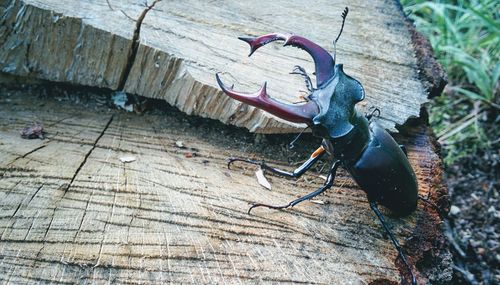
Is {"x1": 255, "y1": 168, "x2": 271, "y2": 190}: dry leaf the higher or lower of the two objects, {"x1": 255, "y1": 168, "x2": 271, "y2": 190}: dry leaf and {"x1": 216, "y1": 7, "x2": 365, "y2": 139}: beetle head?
the lower

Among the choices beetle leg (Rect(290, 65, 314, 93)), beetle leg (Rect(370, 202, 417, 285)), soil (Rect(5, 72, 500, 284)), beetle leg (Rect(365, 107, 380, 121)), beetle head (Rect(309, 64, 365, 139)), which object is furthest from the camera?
soil (Rect(5, 72, 500, 284))

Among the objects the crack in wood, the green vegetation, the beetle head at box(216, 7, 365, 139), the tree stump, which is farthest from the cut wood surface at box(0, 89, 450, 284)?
the green vegetation

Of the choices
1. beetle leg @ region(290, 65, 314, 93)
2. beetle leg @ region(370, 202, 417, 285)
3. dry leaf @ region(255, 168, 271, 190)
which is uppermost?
beetle leg @ region(290, 65, 314, 93)

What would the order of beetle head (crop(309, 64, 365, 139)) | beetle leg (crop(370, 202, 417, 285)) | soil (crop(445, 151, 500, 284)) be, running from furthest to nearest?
soil (crop(445, 151, 500, 284)) < beetle head (crop(309, 64, 365, 139)) < beetle leg (crop(370, 202, 417, 285))

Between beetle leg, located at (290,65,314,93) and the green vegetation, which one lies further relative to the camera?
the green vegetation

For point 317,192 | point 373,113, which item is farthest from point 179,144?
point 373,113

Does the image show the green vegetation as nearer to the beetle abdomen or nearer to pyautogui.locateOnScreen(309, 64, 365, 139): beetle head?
the beetle abdomen

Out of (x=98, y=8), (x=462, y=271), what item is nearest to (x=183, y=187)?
(x=98, y=8)

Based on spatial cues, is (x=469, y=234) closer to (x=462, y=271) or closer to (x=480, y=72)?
(x=462, y=271)

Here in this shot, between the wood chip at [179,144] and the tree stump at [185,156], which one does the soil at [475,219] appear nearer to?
the tree stump at [185,156]
